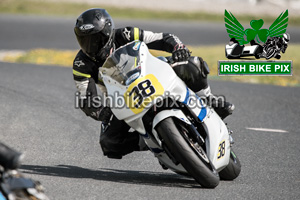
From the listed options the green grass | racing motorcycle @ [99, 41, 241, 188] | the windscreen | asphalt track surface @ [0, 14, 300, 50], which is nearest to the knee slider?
racing motorcycle @ [99, 41, 241, 188]

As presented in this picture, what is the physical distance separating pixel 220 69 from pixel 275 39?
1.58 metres

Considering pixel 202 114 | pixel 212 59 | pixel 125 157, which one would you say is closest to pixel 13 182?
pixel 202 114

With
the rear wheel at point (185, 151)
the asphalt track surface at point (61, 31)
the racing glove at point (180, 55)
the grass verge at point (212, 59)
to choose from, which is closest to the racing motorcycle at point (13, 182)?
the rear wheel at point (185, 151)

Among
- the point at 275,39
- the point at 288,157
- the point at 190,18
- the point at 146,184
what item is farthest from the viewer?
the point at 190,18

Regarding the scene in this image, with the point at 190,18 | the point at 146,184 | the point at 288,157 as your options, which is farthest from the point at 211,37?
the point at 146,184

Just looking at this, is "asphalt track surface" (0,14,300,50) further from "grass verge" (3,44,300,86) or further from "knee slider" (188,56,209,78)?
"knee slider" (188,56,209,78)

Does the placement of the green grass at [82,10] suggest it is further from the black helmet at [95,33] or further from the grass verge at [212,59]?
the black helmet at [95,33]

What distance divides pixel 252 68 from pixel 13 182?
10.8 metres

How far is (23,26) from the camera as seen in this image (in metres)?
21.7

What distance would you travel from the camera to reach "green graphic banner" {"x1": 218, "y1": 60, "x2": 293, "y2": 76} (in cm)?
1308

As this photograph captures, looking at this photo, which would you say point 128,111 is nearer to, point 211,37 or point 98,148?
point 98,148

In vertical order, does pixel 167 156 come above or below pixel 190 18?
above

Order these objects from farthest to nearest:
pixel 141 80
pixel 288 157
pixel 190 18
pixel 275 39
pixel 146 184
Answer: pixel 190 18 < pixel 275 39 < pixel 288 157 < pixel 146 184 < pixel 141 80

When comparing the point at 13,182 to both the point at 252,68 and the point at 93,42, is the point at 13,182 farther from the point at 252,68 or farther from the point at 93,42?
the point at 252,68
